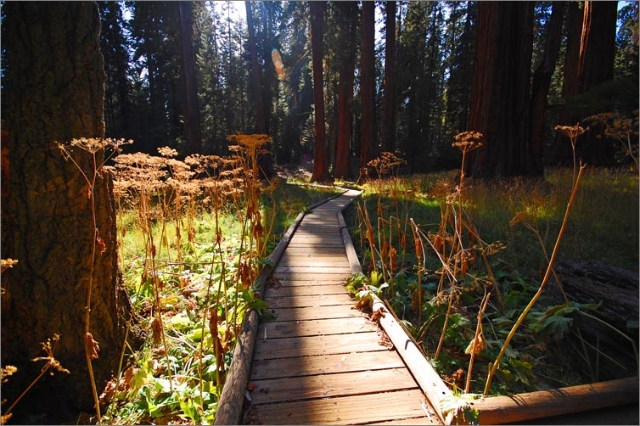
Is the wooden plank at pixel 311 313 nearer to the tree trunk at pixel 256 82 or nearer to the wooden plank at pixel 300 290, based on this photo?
the wooden plank at pixel 300 290

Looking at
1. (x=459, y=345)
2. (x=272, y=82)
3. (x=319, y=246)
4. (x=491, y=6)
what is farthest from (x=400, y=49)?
(x=459, y=345)

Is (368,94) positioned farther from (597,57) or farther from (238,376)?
(238,376)

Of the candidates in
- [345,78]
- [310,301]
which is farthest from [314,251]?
[345,78]

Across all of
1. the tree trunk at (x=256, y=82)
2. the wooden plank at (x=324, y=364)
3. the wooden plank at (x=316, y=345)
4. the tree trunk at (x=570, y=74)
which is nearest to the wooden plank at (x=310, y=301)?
the wooden plank at (x=316, y=345)

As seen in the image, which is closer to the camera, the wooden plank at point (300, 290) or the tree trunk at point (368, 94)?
the wooden plank at point (300, 290)

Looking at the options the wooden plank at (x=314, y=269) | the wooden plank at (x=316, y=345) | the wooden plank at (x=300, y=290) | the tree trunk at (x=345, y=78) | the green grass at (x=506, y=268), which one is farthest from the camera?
the tree trunk at (x=345, y=78)

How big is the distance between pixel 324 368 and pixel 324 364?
0.04 m

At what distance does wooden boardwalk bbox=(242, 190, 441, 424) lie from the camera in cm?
173

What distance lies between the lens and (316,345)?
7.76ft

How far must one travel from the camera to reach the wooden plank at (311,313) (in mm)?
2768

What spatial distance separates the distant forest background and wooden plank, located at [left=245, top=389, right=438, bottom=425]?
14.1 metres

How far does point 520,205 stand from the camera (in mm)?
4910

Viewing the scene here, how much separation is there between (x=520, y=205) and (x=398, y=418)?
4.40 m

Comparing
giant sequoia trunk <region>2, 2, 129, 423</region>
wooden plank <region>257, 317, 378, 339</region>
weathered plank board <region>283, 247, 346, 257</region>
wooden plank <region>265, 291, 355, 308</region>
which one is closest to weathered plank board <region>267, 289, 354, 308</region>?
wooden plank <region>265, 291, 355, 308</region>
